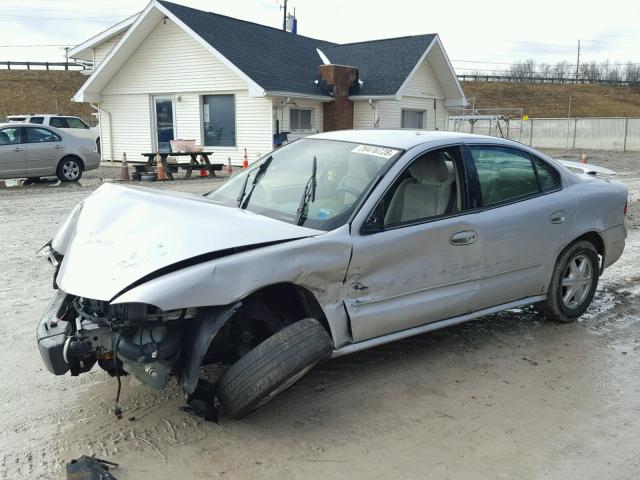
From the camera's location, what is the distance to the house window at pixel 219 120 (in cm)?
2127

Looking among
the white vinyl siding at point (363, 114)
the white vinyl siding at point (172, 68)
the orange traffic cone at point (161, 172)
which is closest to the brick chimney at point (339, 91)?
the white vinyl siding at point (363, 114)

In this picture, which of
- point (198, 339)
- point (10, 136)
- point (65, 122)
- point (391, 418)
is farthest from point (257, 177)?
point (65, 122)

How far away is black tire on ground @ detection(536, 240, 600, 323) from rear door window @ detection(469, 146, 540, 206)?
68 cm

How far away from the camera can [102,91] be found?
2342cm

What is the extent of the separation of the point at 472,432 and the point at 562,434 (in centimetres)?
52

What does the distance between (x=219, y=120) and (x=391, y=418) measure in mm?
19232

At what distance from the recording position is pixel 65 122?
23984 millimetres

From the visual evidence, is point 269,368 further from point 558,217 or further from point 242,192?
point 558,217

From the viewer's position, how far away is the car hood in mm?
3143

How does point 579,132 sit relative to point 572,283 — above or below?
above

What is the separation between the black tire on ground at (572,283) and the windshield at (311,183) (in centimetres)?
194

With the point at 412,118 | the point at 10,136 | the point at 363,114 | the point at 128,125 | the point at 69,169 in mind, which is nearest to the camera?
the point at 10,136

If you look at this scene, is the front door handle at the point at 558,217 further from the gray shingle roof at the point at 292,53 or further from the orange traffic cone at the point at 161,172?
the gray shingle roof at the point at 292,53

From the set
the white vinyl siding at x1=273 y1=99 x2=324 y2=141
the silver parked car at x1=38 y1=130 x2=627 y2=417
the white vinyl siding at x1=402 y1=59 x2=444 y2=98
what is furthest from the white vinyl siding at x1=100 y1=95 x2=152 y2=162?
the silver parked car at x1=38 y1=130 x2=627 y2=417
